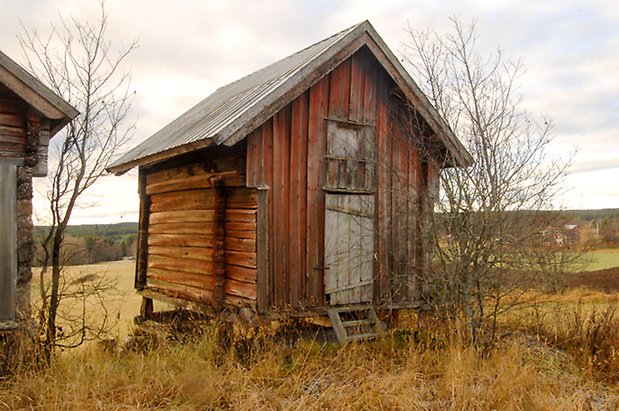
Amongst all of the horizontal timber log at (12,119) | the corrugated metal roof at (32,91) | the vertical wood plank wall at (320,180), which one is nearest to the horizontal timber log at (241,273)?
the vertical wood plank wall at (320,180)

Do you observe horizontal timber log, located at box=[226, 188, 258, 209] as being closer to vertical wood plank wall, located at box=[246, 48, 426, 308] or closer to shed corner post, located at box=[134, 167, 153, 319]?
vertical wood plank wall, located at box=[246, 48, 426, 308]

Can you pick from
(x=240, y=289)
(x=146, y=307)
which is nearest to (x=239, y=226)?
(x=240, y=289)

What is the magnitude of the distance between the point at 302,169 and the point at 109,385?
4.86 metres

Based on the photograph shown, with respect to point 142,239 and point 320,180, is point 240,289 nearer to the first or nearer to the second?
point 320,180

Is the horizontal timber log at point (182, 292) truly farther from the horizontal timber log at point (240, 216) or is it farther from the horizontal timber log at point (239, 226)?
the horizontal timber log at point (240, 216)

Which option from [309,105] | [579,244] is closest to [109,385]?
[309,105]

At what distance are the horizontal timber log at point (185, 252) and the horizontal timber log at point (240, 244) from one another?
0.40 meters

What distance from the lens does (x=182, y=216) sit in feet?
35.4

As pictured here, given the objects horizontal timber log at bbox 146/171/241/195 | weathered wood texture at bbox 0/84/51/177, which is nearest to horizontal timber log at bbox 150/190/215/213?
horizontal timber log at bbox 146/171/241/195

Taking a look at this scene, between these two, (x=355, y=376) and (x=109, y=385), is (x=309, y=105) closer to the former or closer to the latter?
(x=355, y=376)

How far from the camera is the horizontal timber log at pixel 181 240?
9.92 metres

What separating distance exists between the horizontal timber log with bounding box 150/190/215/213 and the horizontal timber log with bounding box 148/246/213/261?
0.76 m

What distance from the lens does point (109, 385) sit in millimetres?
5684

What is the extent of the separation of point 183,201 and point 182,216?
0.29m
